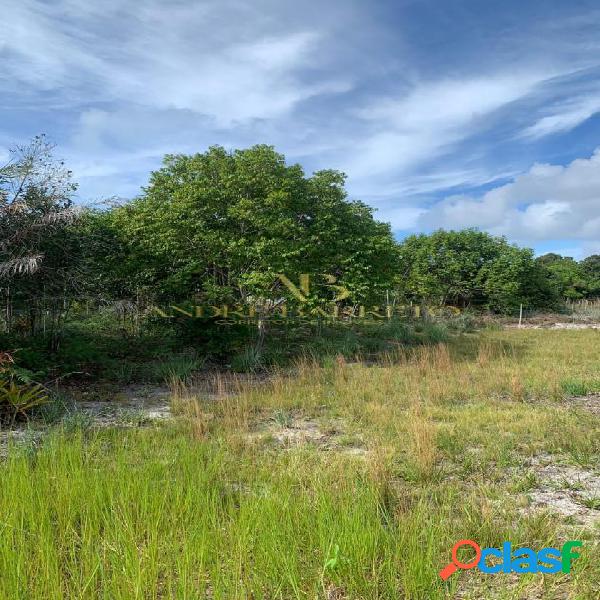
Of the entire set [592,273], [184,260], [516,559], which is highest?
[592,273]

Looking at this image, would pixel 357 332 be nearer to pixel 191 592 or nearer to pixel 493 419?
pixel 493 419

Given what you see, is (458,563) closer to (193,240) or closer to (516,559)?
(516,559)

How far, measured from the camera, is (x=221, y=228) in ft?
35.1

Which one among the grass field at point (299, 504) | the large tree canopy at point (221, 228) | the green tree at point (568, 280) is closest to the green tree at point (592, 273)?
the green tree at point (568, 280)

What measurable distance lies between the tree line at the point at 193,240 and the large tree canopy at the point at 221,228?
27 millimetres

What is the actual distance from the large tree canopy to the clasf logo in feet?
25.7

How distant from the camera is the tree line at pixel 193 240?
777 cm

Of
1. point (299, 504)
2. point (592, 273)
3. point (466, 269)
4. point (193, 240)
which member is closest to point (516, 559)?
point (299, 504)

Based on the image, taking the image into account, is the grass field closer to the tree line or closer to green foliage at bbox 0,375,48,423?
green foliage at bbox 0,375,48,423

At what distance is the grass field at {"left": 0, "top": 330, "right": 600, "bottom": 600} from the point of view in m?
2.27

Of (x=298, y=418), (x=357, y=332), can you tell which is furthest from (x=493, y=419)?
(x=357, y=332)

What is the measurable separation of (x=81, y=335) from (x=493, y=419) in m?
8.74

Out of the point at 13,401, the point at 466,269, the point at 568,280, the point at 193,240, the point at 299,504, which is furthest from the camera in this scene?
the point at 568,280

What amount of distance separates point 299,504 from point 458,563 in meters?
0.99
